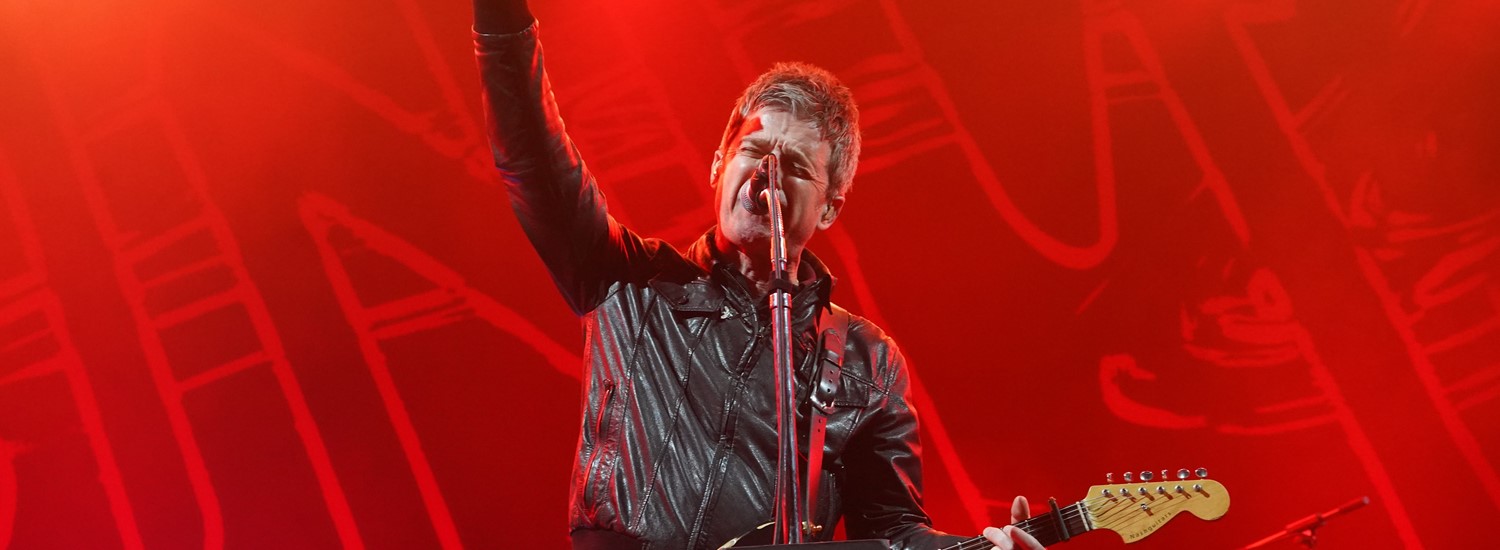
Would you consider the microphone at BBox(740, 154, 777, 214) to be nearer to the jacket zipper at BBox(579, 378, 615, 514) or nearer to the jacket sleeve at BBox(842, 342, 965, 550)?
the jacket zipper at BBox(579, 378, 615, 514)

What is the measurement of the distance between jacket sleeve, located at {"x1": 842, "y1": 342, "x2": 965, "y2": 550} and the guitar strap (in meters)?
0.15

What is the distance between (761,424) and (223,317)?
2.87m

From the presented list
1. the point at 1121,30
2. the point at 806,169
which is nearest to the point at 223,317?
the point at 806,169

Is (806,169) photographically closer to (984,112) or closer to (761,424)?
(761,424)

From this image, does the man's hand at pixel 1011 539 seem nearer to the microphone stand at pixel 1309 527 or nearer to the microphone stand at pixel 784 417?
the microphone stand at pixel 784 417

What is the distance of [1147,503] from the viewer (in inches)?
99.9

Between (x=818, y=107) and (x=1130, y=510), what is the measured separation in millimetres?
1317

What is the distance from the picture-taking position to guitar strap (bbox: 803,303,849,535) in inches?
109

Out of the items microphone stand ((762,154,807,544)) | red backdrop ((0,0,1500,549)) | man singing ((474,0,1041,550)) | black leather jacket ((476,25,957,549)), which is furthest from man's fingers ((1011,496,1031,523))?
red backdrop ((0,0,1500,549))

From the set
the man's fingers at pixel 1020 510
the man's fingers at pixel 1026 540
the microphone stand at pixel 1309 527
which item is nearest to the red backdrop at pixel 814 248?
the microphone stand at pixel 1309 527

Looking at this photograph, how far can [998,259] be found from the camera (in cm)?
461

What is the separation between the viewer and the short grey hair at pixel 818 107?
118 inches

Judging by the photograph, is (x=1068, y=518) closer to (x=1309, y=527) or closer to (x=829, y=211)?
(x=829, y=211)

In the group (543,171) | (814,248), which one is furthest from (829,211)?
(814,248)
